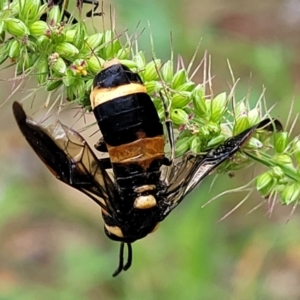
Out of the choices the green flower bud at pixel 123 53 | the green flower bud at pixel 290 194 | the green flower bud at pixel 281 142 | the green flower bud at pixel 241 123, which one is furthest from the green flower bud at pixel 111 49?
the green flower bud at pixel 290 194

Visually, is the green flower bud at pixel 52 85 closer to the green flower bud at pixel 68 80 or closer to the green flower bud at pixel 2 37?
the green flower bud at pixel 68 80

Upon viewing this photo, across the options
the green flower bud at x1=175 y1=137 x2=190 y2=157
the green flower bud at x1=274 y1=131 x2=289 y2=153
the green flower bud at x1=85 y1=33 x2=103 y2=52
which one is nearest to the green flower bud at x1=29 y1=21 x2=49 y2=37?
the green flower bud at x1=85 y1=33 x2=103 y2=52

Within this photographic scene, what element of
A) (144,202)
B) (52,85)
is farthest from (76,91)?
(144,202)

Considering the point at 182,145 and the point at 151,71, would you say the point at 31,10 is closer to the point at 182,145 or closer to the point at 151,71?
the point at 151,71

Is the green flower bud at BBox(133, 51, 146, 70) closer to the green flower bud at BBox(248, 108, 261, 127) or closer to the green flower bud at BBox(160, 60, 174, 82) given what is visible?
the green flower bud at BBox(160, 60, 174, 82)

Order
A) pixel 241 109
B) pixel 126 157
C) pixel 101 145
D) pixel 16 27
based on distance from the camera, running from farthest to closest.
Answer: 1. pixel 101 145
2. pixel 126 157
3. pixel 241 109
4. pixel 16 27

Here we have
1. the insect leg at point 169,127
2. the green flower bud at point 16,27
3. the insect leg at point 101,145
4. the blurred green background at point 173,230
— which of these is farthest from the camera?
the blurred green background at point 173,230
